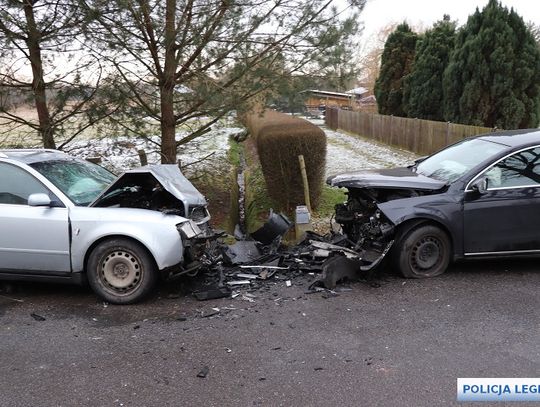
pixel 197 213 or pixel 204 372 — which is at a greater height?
pixel 197 213

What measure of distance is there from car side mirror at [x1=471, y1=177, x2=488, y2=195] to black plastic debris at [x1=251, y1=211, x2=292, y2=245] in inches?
102

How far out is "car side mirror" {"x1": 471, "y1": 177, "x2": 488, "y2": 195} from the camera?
5.45m

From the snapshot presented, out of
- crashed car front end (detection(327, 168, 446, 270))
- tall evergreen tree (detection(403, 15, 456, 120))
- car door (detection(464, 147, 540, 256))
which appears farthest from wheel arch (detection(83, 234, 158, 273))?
tall evergreen tree (detection(403, 15, 456, 120))

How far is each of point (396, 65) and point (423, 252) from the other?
2068 centimetres

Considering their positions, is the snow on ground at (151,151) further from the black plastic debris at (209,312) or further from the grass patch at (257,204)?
the black plastic debris at (209,312)

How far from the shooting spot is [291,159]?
880cm

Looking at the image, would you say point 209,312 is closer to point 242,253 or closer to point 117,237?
point 117,237

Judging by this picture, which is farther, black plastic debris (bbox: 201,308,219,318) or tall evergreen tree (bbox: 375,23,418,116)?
tall evergreen tree (bbox: 375,23,418,116)

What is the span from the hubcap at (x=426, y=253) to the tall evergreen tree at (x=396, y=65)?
19968 mm

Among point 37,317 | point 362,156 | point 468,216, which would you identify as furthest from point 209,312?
point 362,156

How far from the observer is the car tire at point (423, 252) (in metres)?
5.47

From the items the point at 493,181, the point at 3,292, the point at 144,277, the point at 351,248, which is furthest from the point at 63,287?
the point at 493,181

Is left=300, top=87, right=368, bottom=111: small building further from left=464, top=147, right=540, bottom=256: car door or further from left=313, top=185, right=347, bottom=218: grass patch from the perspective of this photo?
left=464, top=147, right=540, bottom=256: car door

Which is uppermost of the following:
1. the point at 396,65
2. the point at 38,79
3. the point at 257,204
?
the point at 396,65
